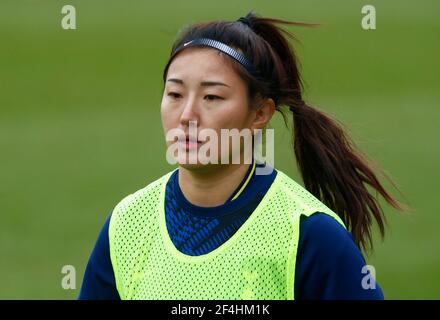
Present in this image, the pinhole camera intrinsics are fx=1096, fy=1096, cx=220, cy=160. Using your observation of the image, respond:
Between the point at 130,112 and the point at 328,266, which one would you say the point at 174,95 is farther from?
the point at 130,112

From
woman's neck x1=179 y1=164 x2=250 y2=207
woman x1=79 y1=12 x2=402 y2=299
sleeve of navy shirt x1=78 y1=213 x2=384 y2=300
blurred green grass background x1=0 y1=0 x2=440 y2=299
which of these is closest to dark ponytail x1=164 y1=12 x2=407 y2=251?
woman x1=79 y1=12 x2=402 y2=299

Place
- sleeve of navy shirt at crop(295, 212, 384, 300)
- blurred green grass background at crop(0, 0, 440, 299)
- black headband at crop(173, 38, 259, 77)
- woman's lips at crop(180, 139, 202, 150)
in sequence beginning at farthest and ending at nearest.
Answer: blurred green grass background at crop(0, 0, 440, 299), black headband at crop(173, 38, 259, 77), woman's lips at crop(180, 139, 202, 150), sleeve of navy shirt at crop(295, 212, 384, 300)

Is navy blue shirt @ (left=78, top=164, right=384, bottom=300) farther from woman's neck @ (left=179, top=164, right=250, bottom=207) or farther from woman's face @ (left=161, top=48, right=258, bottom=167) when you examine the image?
woman's face @ (left=161, top=48, right=258, bottom=167)

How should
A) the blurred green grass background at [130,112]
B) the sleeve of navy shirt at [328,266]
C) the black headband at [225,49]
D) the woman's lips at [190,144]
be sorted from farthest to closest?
the blurred green grass background at [130,112]
the black headband at [225,49]
the woman's lips at [190,144]
the sleeve of navy shirt at [328,266]

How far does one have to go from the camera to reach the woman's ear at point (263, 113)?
12.7 ft

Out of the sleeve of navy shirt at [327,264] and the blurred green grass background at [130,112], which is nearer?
the sleeve of navy shirt at [327,264]

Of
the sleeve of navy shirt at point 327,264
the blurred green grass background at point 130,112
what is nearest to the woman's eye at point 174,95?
the sleeve of navy shirt at point 327,264

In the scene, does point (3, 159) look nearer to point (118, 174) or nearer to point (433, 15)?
point (118, 174)

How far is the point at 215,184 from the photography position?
12.4 ft

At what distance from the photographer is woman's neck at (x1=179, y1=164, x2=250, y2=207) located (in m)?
3.76

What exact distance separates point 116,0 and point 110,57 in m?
0.91

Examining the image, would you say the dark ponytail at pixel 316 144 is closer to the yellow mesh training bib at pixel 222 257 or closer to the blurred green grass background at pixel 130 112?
the yellow mesh training bib at pixel 222 257

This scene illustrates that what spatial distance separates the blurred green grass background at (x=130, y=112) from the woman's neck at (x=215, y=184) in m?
3.76

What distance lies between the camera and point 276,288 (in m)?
3.55
